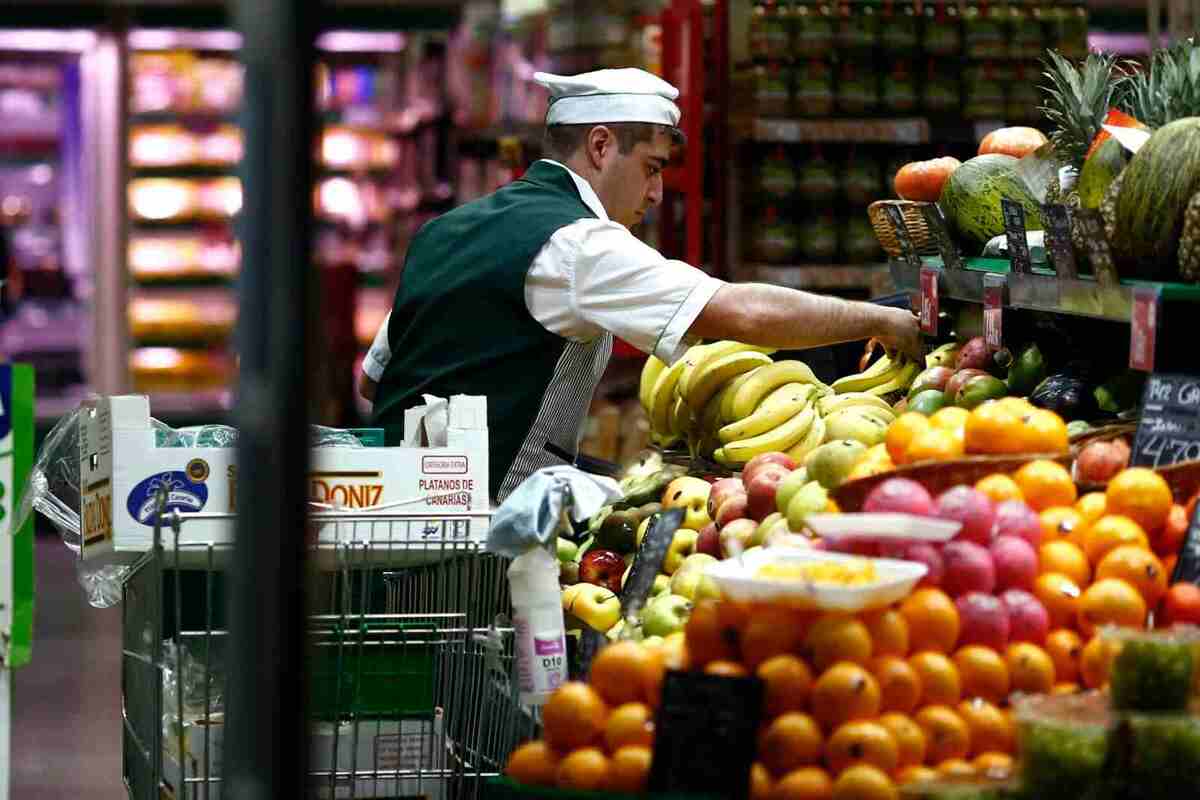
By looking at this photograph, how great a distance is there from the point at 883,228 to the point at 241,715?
9.68ft

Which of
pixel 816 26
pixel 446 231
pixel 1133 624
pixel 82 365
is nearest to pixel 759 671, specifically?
pixel 1133 624

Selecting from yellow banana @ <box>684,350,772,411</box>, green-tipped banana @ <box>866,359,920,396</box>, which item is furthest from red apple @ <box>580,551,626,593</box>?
green-tipped banana @ <box>866,359,920,396</box>

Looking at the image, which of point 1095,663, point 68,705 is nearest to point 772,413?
point 1095,663

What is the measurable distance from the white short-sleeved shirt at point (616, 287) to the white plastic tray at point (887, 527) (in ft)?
4.92

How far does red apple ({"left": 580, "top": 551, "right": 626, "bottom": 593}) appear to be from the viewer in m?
3.89

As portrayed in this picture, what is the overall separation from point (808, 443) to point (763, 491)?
2.04ft

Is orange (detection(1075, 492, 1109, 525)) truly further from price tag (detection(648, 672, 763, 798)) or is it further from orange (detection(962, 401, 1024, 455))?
price tag (detection(648, 672, 763, 798))

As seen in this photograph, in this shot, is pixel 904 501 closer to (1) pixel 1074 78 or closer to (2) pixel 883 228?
(1) pixel 1074 78

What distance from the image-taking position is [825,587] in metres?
2.33

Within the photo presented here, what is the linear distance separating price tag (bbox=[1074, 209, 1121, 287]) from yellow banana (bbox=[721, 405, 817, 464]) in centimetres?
112

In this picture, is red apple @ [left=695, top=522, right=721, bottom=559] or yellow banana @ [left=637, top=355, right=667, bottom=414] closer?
red apple @ [left=695, top=522, right=721, bottom=559]

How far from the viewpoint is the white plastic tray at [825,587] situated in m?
2.33

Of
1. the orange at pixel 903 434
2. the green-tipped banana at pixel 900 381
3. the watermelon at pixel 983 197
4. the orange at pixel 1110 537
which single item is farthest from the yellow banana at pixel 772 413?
the orange at pixel 1110 537

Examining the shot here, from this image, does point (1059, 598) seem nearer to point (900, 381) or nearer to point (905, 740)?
point (905, 740)
